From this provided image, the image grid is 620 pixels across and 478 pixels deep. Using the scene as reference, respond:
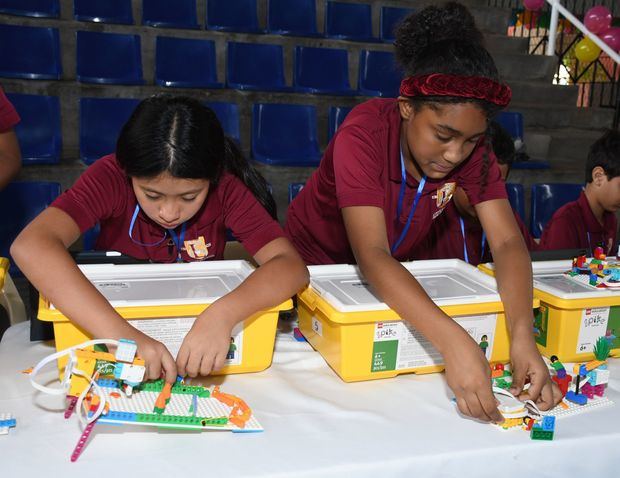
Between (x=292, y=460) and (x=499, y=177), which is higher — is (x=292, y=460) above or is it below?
below

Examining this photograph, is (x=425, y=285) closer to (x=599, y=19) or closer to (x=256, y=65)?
(x=256, y=65)

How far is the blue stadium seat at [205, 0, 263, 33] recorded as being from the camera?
165 inches

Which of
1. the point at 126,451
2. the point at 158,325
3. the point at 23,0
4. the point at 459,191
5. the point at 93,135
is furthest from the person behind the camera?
the point at 23,0

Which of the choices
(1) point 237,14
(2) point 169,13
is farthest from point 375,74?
(2) point 169,13

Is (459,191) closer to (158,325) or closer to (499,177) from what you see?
(499,177)

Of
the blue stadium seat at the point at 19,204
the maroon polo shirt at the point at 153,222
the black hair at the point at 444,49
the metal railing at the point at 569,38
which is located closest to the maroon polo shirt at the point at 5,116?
the maroon polo shirt at the point at 153,222

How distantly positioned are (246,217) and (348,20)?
147 inches

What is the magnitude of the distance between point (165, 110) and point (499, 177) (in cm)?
75

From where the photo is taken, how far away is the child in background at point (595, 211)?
1.99 meters

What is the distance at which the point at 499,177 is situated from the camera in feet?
4.49

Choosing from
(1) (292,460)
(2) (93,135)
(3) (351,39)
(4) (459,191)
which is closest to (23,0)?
(2) (93,135)

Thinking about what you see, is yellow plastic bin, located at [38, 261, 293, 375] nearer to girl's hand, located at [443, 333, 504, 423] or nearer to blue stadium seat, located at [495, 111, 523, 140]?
girl's hand, located at [443, 333, 504, 423]

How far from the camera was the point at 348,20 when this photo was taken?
4648 mm

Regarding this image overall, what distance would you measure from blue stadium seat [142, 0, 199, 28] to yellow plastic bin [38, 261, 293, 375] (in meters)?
3.25
